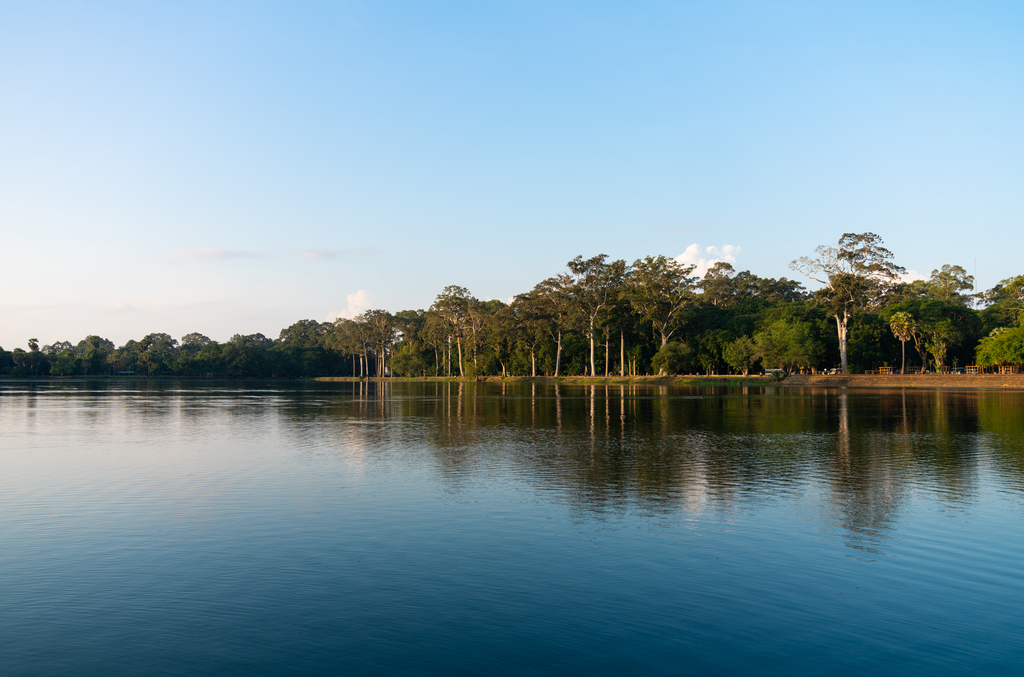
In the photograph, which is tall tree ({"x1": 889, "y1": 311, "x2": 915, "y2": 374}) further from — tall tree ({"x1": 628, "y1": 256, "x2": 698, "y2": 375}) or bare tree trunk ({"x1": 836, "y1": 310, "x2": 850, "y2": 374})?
tall tree ({"x1": 628, "y1": 256, "x2": 698, "y2": 375})

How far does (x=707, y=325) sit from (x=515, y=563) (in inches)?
4072

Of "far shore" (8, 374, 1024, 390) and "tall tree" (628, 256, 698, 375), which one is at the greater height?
"tall tree" (628, 256, 698, 375)

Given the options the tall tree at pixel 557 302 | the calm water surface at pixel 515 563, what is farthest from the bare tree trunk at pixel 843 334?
the calm water surface at pixel 515 563

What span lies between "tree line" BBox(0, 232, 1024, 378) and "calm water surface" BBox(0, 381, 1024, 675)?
75.3m

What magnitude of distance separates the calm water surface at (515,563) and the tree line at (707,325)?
247 feet

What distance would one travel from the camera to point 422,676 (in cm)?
616

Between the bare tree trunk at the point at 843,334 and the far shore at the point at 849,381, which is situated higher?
the bare tree trunk at the point at 843,334

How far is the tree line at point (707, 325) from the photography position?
291 feet


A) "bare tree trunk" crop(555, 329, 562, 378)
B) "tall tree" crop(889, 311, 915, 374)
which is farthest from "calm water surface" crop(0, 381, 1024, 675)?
"bare tree trunk" crop(555, 329, 562, 378)

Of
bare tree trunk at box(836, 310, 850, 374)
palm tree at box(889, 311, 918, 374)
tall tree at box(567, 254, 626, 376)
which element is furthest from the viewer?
tall tree at box(567, 254, 626, 376)

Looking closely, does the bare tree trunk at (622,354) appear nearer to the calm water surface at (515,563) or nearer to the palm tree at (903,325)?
the palm tree at (903,325)

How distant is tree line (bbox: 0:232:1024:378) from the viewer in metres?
88.7

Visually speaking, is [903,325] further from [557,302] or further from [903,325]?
[557,302]

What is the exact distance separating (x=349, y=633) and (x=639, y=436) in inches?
773
